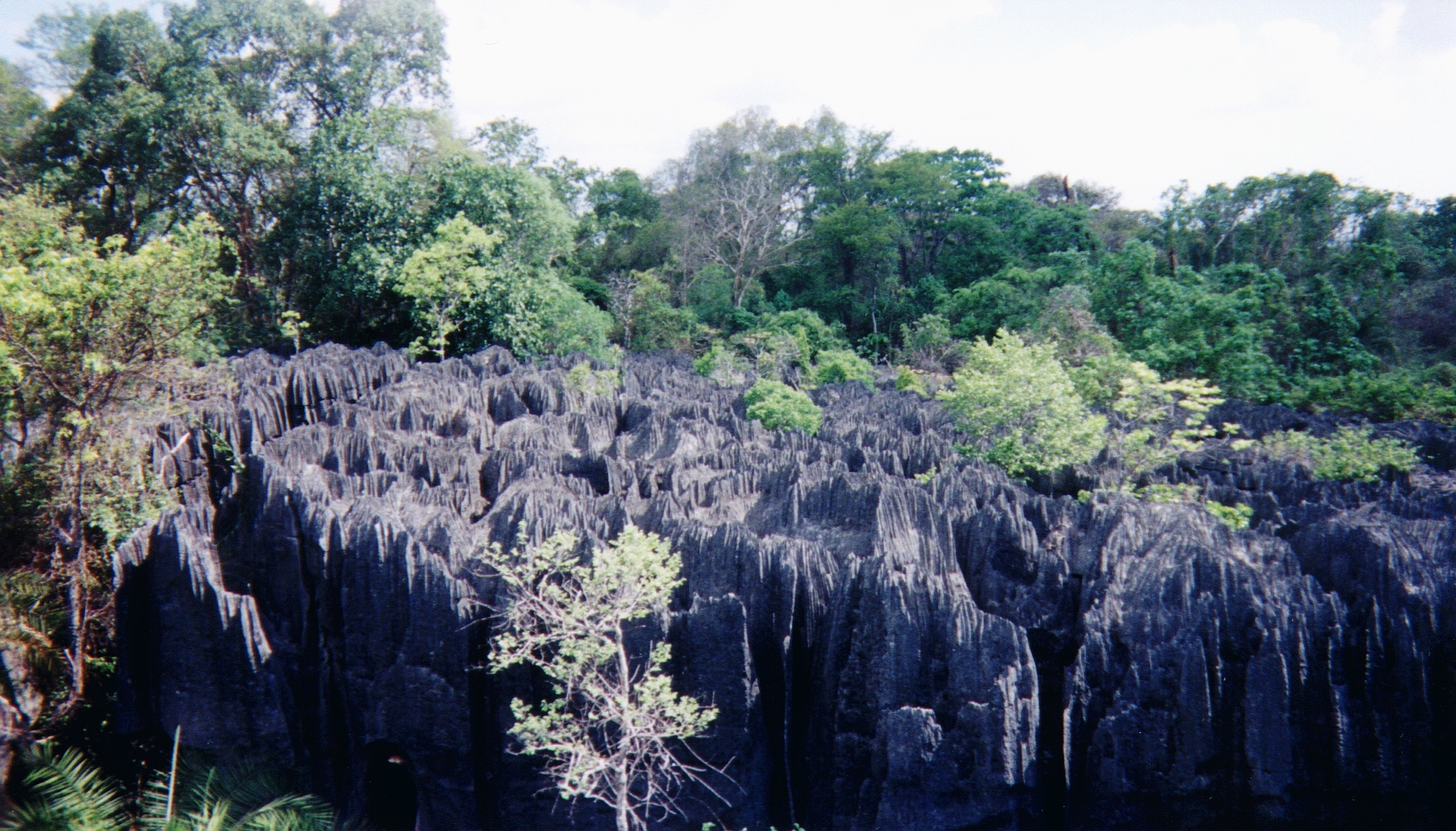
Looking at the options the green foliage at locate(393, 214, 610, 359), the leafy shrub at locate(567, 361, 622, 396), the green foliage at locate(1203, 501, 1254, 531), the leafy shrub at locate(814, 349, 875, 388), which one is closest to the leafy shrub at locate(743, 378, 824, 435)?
the leafy shrub at locate(567, 361, 622, 396)

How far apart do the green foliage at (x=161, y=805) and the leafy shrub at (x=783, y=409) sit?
33.0ft

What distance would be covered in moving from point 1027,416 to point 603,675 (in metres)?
8.37

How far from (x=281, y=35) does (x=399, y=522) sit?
24.5 metres

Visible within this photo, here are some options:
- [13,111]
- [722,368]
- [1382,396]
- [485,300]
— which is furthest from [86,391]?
[13,111]

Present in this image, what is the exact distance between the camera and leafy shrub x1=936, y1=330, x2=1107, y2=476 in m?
12.3

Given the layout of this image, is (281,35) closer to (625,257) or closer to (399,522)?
(625,257)

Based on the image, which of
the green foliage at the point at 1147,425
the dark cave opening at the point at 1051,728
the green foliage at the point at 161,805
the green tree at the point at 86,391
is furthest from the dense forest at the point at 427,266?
the dark cave opening at the point at 1051,728

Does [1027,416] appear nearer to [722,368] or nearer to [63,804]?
[722,368]

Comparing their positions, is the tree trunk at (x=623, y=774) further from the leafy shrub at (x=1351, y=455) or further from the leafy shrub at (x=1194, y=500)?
the leafy shrub at (x=1351, y=455)

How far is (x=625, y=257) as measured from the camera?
39281mm

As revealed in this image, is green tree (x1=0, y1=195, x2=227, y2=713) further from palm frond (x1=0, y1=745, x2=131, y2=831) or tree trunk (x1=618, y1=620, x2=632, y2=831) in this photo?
tree trunk (x1=618, y1=620, x2=632, y2=831)

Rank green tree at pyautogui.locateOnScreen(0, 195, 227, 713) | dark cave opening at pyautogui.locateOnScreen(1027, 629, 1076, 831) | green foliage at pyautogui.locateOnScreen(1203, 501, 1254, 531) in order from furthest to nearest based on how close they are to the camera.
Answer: green foliage at pyautogui.locateOnScreen(1203, 501, 1254, 531) < green tree at pyautogui.locateOnScreen(0, 195, 227, 713) < dark cave opening at pyautogui.locateOnScreen(1027, 629, 1076, 831)

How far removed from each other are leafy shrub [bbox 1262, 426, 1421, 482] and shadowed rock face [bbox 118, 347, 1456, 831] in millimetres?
439

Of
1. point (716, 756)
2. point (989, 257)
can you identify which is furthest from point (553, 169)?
point (716, 756)
